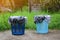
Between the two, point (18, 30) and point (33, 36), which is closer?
point (33, 36)

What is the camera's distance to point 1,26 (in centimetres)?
616

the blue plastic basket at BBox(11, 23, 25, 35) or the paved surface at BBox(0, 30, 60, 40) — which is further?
the blue plastic basket at BBox(11, 23, 25, 35)

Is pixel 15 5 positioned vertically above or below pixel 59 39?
above

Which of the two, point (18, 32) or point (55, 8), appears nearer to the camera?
point (18, 32)

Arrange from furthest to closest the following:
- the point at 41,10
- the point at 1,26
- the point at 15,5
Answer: the point at 15,5, the point at 41,10, the point at 1,26

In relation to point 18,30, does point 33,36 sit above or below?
below

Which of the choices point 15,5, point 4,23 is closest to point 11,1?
point 15,5

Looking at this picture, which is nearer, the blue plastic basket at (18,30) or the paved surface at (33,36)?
the paved surface at (33,36)

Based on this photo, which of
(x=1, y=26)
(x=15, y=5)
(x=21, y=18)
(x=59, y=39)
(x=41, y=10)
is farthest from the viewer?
(x=15, y=5)

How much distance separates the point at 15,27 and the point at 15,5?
11.6 ft

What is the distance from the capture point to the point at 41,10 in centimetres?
823

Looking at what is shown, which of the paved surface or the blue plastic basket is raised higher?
the blue plastic basket

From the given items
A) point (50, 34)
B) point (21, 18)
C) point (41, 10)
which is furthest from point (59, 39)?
point (41, 10)

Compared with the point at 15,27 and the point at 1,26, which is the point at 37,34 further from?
the point at 1,26
